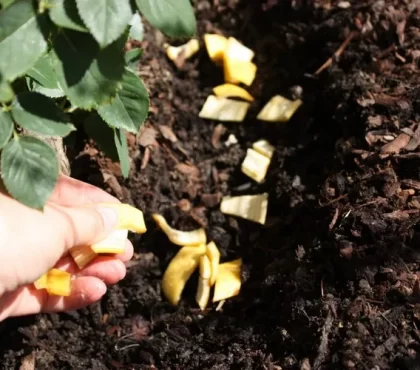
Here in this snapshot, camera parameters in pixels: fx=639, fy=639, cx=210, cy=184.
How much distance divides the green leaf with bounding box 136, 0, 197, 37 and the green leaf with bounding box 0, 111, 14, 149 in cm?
31

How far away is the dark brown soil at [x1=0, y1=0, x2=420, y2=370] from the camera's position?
1.54m

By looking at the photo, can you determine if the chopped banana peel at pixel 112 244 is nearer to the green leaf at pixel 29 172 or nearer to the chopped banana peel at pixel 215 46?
the green leaf at pixel 29 172

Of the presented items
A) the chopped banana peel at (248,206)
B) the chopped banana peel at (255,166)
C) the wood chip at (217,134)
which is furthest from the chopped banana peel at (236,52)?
the chopped banana peel at (248,206)

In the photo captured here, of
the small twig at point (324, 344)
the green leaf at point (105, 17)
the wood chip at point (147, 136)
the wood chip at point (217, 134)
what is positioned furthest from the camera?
the wood chip at point (217, 134)

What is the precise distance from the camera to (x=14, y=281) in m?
1.26

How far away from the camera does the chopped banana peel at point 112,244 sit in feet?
4.92

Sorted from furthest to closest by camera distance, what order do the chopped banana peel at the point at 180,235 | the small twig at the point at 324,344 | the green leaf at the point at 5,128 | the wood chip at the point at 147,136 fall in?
the wood chip at the point at 147,136 → the chopped banana peel at the point at 180,235 → the small twig at the point at 324,344 → the green leaf at the point at 5,128

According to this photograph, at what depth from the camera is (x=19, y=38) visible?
1079mm

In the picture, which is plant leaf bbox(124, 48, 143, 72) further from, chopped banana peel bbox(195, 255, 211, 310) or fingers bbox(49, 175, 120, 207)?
chopped banana peel bbox(195, 255, 211, 310)

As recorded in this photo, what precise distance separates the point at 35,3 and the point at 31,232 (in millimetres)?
434

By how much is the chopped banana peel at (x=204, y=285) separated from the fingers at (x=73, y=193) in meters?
0.35

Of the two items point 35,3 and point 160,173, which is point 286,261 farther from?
point 35,3

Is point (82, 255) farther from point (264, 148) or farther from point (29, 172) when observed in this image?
point (264, 148)

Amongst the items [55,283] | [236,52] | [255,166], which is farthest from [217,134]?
[55,283]
